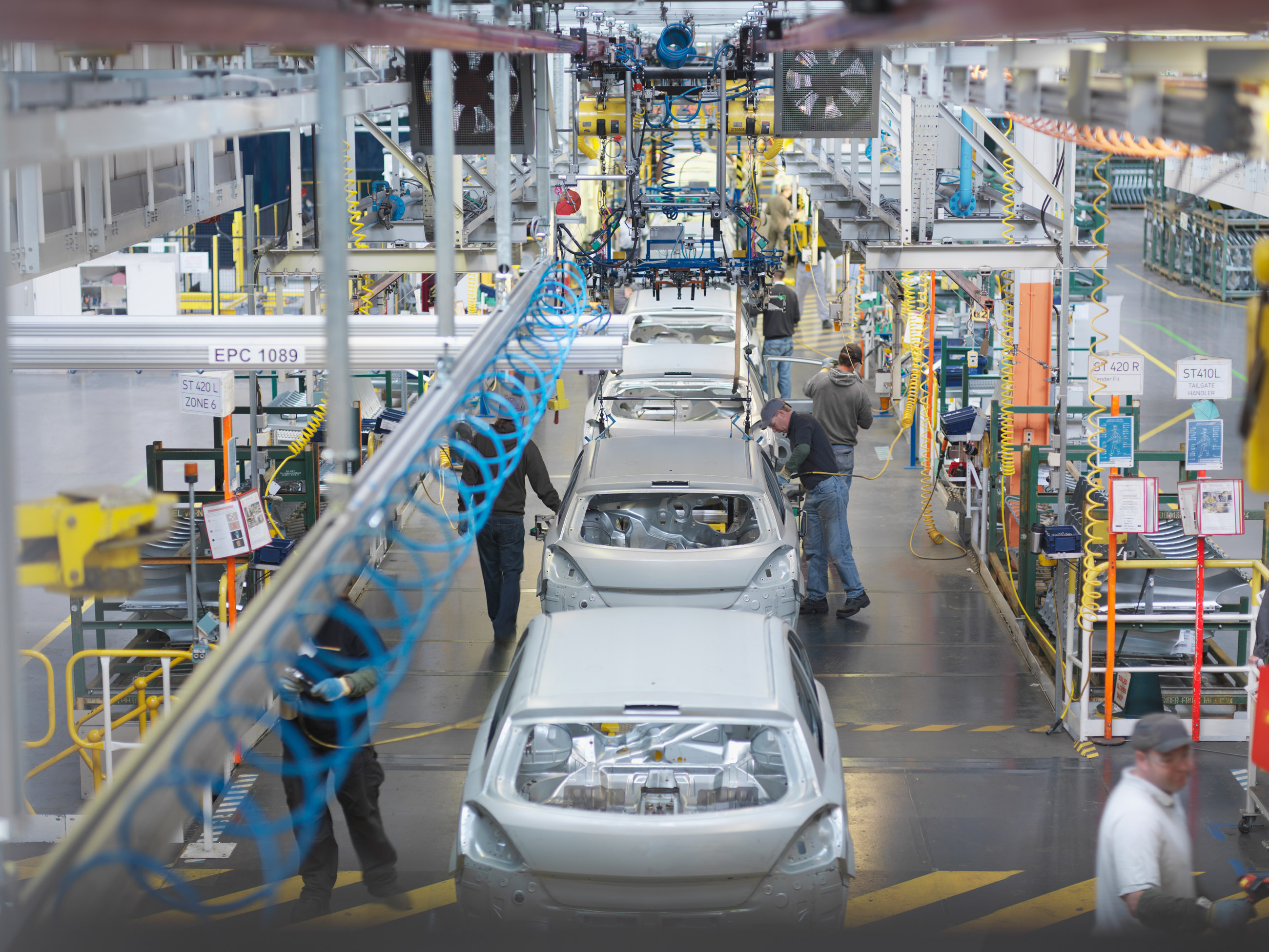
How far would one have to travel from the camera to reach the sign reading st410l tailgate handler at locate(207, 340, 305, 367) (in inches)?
189

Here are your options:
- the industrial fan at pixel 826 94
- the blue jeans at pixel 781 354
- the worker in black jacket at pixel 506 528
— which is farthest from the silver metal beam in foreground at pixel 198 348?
the blue jeans at pixel 781 354

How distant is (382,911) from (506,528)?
11.3 ft

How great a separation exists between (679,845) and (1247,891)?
2.38m

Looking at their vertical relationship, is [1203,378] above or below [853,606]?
above

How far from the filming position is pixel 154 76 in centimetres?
289

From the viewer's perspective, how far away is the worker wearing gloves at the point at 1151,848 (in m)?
3.69

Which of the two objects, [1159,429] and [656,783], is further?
[1159,429]

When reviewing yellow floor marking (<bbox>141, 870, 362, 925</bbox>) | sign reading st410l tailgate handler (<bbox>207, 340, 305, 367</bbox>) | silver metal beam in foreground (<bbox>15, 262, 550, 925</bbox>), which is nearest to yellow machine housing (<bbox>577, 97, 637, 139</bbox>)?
sign reading st410l tailgate handler (<bbox>207, 340, 305, 367</bbox>)

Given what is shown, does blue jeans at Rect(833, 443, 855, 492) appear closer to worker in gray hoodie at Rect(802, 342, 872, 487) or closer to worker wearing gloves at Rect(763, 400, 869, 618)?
worker in gray hoodie at Rect(802, 342, 872, 487)

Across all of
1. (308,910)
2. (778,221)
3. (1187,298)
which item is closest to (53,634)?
(308,910)

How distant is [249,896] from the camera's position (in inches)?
211

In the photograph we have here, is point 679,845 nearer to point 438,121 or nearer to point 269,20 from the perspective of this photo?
point 438,121

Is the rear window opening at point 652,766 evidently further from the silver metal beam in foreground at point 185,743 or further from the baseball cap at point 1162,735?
the silver metal beam in foreground at point 185,743

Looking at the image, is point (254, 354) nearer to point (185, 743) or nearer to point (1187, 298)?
point (185, 743)
